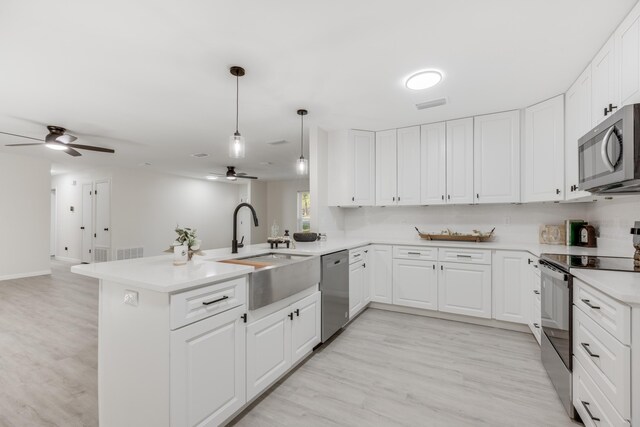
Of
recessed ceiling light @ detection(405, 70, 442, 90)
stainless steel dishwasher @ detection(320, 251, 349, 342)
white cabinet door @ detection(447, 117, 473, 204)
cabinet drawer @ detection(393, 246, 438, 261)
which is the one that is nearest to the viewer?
recessed ceiling light @ detection(405, 70, 442, 90)

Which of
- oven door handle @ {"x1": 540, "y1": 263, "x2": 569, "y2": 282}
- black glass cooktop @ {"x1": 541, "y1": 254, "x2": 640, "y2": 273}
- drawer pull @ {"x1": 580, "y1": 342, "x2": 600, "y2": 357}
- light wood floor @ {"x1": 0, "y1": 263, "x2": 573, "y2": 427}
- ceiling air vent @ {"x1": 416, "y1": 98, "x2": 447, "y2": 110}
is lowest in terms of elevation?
light wood floor @ {"x1": 0, "y1": 263, "x2": 573, "y2": 427}

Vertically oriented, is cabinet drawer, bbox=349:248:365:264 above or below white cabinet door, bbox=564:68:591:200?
below

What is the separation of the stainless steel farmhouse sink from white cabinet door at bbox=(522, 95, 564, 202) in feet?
8.08

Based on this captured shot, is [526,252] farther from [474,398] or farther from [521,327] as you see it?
[474,398]

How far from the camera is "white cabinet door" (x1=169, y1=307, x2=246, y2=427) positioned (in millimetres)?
1354

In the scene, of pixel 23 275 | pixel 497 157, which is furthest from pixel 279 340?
pixel 23 275

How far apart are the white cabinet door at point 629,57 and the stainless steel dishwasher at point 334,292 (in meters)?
2.32

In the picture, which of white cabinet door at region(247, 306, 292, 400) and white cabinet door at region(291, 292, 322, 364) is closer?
white cabinet door at region(247, 306, 292, 400)

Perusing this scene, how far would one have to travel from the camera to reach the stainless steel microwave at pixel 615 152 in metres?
1.38

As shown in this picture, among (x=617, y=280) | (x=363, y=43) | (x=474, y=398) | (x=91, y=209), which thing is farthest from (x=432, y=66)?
(x=91, y=209)

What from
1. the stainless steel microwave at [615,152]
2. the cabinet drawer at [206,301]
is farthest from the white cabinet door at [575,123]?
the cabinet drawer at [206,301]

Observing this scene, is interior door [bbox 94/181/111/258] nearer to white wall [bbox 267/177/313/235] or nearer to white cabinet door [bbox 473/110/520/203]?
white wall [bbox 267/177/313/235]

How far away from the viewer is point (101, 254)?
7.00 metres

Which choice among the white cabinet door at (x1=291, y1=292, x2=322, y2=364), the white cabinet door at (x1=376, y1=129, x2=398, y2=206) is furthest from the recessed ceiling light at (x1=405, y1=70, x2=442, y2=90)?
the white cabinet door at (x1=291, y1=292, x2=322, y2=364)
